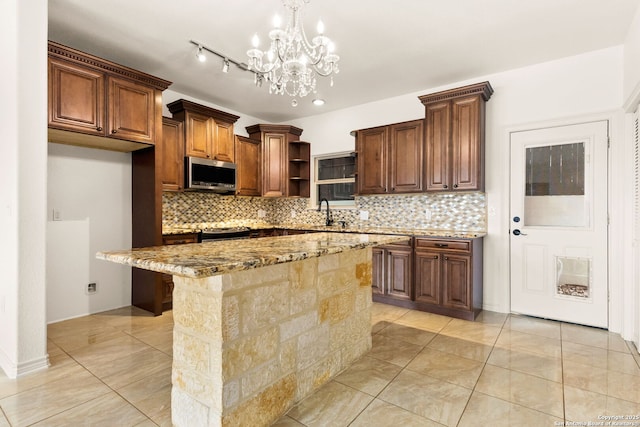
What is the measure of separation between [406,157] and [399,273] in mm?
1421

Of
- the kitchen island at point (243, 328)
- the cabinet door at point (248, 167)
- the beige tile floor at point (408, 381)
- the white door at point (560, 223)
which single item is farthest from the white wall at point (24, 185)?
the white door at point (560, 223)

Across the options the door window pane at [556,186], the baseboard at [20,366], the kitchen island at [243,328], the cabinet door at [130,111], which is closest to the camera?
the kitchen island at [243,328]

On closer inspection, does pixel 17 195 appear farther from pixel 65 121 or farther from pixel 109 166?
pixel 109 166

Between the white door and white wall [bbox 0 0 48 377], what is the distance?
14.3 ft

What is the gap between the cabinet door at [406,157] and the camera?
156 inches

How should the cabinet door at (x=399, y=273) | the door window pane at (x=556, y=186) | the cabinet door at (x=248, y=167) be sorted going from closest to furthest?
the door window pane at (x=556, y=186), the cabinet door at (x=399, y=273), the cabinet door at (x=248, y=167)

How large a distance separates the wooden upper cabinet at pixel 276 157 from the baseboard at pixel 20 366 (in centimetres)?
→ 327

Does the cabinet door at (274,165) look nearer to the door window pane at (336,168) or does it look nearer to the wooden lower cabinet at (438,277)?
the door window pane at (336,168)

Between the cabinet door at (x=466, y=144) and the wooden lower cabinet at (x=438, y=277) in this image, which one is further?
the cabinet door at (x=466, y=144)

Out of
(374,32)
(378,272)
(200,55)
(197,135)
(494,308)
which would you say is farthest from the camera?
(197,135)

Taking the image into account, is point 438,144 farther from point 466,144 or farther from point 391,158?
point 391,158

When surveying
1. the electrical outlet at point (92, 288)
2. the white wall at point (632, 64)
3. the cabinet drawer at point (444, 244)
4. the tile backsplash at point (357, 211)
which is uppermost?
the white wall at point (632, 64)

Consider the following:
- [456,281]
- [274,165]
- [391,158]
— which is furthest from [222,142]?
[456,281]

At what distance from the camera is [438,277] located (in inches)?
141
